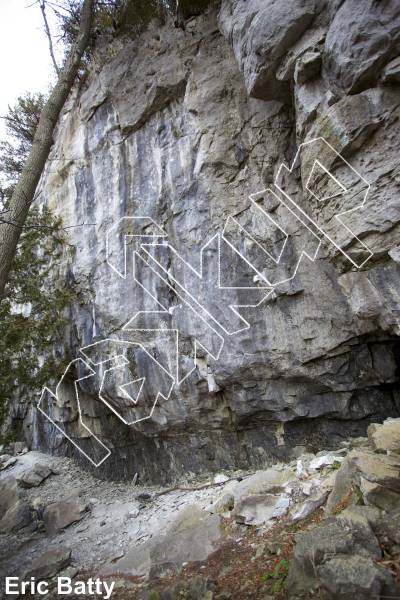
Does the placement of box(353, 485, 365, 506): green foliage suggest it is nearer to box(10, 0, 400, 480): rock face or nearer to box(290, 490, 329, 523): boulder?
box(290, 490, 329, 523): boulder

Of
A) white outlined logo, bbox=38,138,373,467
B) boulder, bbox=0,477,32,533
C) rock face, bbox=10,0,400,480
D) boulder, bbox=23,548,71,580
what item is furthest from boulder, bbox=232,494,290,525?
boulder, bbox=0,477,32,533

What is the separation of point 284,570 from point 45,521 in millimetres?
6918

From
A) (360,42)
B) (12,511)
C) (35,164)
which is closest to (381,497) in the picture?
(360,42)

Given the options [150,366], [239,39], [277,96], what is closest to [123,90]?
[239,39]

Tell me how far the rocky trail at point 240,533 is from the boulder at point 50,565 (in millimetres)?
17

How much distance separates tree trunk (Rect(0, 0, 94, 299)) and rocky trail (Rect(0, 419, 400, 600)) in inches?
184

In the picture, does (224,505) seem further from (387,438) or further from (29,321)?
(29,321)

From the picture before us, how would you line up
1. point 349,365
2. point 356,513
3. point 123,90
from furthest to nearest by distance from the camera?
point 123,90, point 349,365, point 356,513

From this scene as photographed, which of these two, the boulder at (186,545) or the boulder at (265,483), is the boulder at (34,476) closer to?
the boulder at (186,545)

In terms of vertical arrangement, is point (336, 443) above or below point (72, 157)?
below

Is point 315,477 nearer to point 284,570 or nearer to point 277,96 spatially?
point 284,570

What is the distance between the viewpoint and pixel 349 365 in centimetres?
630

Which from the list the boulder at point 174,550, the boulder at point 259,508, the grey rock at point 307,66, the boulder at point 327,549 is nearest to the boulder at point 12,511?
the boulder at point 174,550

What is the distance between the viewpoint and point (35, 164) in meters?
6.36
